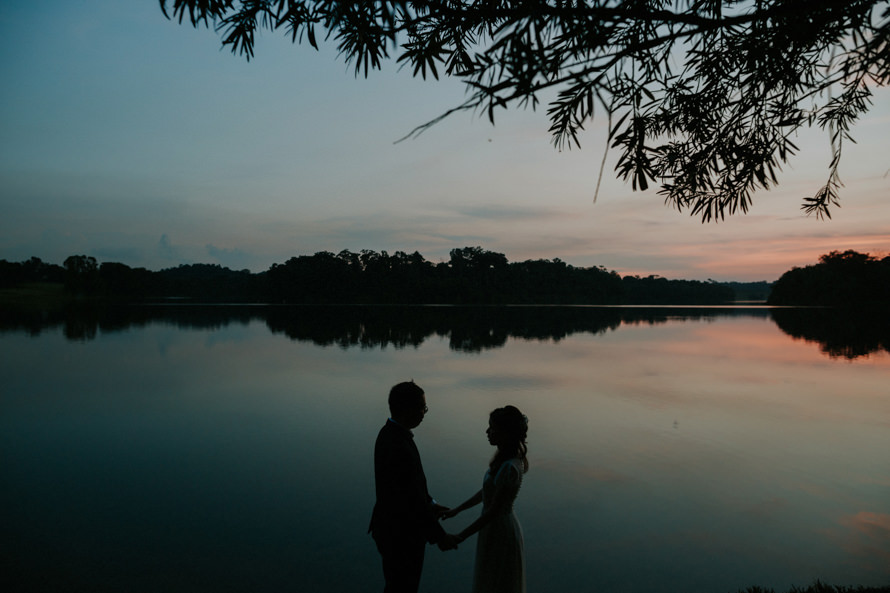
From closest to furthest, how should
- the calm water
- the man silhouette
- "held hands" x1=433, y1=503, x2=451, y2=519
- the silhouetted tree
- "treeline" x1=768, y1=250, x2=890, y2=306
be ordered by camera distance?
the man silhouette
"held hands" x1=433, y1=503, x2=451, y2=519
the calm water
"treeline" x1=768, y1=250, x2=890, y2=306
the silhouetted tree

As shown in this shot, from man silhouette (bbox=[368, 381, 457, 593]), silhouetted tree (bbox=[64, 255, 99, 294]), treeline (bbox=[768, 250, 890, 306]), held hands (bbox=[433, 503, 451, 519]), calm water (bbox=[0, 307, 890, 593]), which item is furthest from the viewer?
silhouetted tree (bbox=[64, 255, 99, 294])

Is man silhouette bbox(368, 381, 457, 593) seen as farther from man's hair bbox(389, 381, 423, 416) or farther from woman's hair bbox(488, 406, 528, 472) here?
woman's hair bbox(488, 406, 528, 472)

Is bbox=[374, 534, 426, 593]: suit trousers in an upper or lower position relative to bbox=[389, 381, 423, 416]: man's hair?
lower

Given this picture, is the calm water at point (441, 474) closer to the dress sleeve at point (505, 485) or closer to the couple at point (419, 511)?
the couple at point (419, 511)

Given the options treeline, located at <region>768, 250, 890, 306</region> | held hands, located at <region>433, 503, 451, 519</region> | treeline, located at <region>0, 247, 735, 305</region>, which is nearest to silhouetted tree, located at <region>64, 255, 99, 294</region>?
treeline, located at <region>0, 247, 735, 305</region>

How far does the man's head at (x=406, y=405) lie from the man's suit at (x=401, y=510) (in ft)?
0.19

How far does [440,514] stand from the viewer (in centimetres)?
353

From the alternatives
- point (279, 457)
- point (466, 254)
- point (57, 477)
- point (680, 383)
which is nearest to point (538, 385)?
point (680, 383)

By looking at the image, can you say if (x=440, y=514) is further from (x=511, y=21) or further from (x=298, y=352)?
(x=298, y=352)

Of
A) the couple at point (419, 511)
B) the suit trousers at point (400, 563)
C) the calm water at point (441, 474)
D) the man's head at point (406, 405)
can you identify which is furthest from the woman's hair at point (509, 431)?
the calm water at point (441, 474)

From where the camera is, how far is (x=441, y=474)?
7746mm

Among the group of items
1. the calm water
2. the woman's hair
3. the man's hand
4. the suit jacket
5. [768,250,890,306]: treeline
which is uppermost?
[768,250,890,306]: treeline

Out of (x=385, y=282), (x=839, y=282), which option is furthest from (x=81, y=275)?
(x=839, y=282)

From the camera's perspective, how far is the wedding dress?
3.21m
